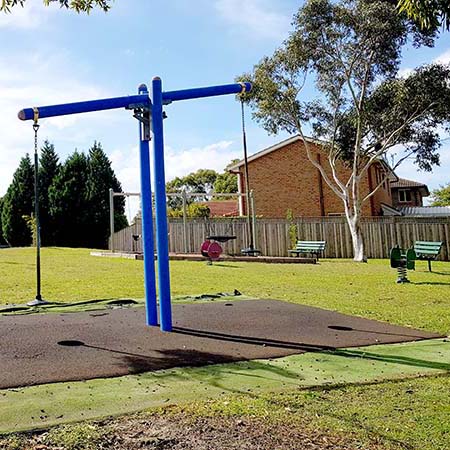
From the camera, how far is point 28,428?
3068 mm

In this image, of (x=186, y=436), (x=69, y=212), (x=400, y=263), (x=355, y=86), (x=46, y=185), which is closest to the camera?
(x=186, y=436)

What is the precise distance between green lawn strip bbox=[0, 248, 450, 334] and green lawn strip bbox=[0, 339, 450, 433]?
2.01 metres

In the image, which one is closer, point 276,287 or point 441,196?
point 276,287

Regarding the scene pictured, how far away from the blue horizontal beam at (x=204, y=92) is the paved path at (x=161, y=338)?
10.1 ft

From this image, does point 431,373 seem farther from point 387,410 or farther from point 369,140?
point 369,140

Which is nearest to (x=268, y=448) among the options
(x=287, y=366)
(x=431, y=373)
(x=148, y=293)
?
(x=287, y=366)

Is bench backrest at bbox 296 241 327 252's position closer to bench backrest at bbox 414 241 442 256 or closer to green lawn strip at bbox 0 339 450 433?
bench backrest at bbox 414 241 442 256

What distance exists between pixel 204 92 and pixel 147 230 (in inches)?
82.4

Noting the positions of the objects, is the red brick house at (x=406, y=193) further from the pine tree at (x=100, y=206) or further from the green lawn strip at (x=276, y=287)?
the green lawn strip at (x=276, y=287)

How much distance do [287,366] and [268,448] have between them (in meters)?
1.91

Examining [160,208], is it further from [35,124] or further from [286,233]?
[286,233]

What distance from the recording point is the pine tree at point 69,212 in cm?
3441

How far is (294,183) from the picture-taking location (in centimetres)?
3164

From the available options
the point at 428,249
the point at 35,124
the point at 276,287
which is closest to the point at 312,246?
the point at 428,249
